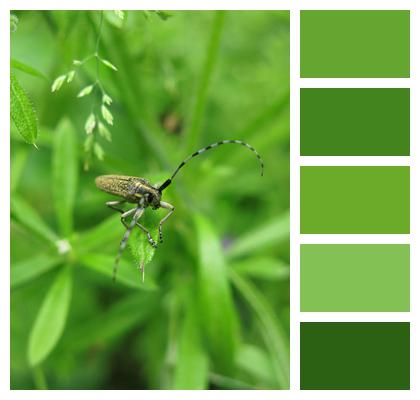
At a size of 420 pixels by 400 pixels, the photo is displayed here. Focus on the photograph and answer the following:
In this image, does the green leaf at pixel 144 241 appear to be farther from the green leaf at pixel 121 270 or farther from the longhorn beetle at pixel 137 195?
the green leaf at pixel 121 270

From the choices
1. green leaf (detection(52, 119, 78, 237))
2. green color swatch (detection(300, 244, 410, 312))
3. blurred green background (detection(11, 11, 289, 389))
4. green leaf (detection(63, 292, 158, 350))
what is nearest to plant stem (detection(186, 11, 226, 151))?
blurred green background (detection(11, 11, 289, 389))

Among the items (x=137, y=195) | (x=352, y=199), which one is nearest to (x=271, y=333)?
(x=352, y=199)

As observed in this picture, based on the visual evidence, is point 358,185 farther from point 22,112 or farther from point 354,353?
point 22,112

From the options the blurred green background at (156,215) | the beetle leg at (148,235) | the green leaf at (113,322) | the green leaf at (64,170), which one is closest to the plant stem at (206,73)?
the blurred green background at (156,215)

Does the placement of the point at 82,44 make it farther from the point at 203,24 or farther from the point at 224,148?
the point at 203,24

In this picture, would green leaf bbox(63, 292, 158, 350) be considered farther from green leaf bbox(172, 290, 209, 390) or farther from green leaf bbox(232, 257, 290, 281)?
green leaf bbox(232, 257, 290, 281)
